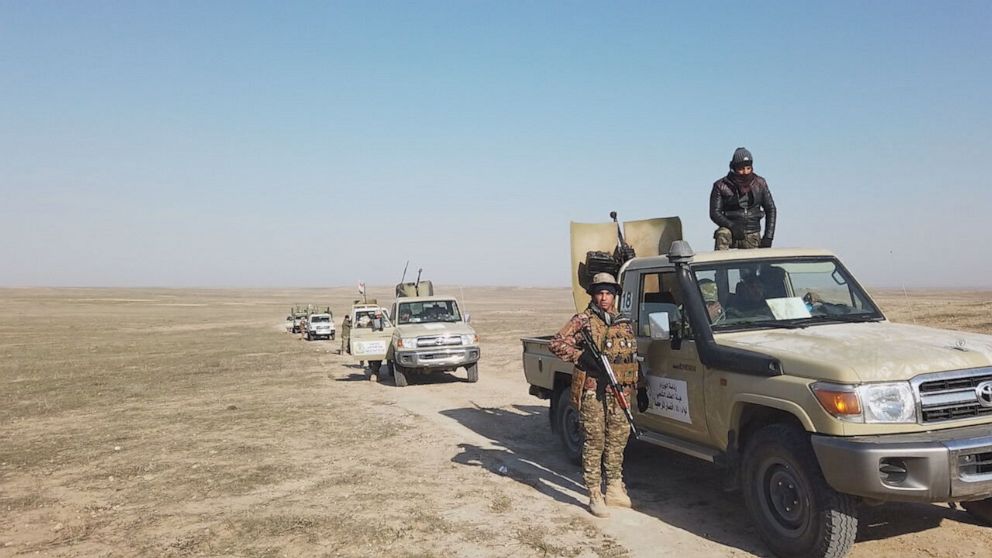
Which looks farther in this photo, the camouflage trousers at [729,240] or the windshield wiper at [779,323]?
the camouflage trousers at [729,240]

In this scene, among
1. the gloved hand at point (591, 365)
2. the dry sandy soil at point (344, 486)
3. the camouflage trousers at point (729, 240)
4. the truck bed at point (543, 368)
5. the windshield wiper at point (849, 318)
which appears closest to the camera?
the dry sandy soil at point (344, 486)

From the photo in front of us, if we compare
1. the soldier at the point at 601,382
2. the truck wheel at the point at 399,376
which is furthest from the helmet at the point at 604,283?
the truck wheel at the point at 399,376

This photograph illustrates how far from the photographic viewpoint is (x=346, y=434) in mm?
9656

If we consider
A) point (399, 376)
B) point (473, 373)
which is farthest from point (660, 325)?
point (399, 376)

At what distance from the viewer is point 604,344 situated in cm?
562

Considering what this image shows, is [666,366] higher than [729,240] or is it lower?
lower

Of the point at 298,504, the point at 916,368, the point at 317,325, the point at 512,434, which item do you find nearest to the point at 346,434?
the point at 512,434

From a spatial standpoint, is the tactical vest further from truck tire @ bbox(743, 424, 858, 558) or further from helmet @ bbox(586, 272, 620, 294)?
truck tire @ bbox(743, 424, 858, 558)

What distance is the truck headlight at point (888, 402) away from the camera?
4.04m

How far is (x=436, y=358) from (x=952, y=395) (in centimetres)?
1136

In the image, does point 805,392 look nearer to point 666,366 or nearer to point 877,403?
point 877,403

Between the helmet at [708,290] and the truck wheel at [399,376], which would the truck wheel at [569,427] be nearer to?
the helmet at [708,290]

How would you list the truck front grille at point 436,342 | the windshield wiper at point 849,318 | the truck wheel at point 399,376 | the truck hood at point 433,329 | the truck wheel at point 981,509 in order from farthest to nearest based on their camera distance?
the truck wheel at point 399,376 < the truck hood at point 433,329 < the truck front grille at point 436,342 < the windshield wiper at point 849,318 < the truck wheel at point 981,509

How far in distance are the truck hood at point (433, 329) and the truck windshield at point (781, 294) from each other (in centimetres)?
963
